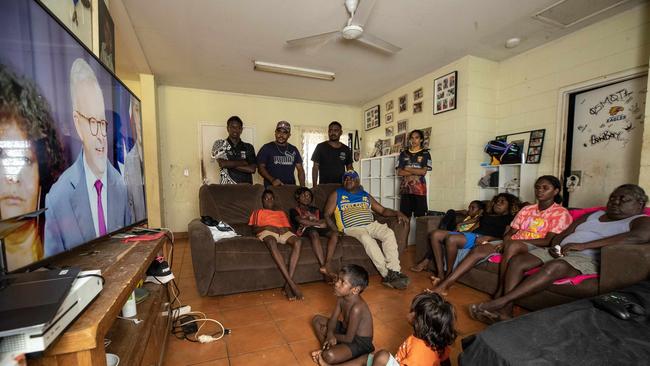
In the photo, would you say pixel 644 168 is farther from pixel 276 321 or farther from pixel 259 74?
pixel 259 74

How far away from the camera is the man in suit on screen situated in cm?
81

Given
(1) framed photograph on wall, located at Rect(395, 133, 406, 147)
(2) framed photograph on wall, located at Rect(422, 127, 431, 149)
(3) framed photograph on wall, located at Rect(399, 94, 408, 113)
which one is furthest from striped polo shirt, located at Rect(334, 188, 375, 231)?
(3) framed photograph on wall, located at Rect(399, 94, 408, 113)

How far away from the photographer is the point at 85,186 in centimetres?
97

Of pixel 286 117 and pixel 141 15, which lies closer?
pixel 141 15

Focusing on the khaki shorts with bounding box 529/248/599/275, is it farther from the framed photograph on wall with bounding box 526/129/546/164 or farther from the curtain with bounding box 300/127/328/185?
the curtain with bounding box 300/127/328/185

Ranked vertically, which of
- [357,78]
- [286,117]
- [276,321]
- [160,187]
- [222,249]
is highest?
[357,78]

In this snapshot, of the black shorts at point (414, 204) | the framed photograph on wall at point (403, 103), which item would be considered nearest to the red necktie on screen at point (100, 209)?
the black shorts at point (414, 204)

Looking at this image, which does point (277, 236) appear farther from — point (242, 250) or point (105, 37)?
point (105, 37)

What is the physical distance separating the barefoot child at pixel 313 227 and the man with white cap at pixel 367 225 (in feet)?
0.41

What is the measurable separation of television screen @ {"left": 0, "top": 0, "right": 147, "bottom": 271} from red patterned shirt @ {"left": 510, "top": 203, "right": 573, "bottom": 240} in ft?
9.35

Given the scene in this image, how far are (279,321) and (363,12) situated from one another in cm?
268

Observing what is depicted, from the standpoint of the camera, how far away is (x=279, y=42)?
9.91ft

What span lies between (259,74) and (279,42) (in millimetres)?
1003

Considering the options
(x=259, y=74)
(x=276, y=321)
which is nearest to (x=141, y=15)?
(x=259, y=74)
